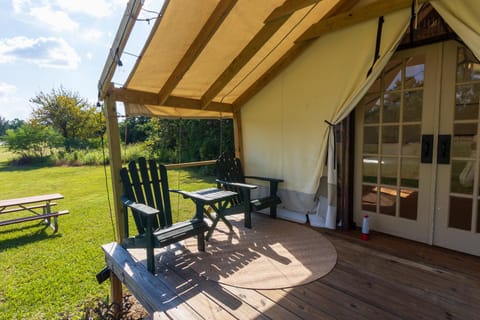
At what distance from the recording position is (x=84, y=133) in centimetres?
1393

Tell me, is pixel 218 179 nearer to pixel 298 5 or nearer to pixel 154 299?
pixel 154 299

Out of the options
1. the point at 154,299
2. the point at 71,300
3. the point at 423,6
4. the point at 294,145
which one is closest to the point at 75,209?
the point at 71,300

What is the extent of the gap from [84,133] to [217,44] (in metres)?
14.2

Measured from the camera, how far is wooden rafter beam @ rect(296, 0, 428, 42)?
2.36 meters

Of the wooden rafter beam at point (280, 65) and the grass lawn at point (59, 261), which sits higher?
the wooden rafter beam at point (280, 65)

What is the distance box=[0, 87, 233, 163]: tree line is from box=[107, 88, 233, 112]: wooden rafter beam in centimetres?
482

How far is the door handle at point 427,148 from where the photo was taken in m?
2.53

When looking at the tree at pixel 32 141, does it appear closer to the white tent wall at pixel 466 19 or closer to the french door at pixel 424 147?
the french door at pixel 424 147

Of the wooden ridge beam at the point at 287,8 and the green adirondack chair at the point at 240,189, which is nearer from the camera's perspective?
the wooden ridge beam at the point at 287,8

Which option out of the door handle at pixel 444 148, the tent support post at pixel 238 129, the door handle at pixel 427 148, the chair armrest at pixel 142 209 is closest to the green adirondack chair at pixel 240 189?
the tent support post at pixel 238 129

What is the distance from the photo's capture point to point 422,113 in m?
2.57

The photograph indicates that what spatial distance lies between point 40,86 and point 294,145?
1618cm

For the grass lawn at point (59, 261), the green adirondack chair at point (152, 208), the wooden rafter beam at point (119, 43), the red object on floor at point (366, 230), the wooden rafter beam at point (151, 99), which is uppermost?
the wooden rafter beam at point (119, 43)

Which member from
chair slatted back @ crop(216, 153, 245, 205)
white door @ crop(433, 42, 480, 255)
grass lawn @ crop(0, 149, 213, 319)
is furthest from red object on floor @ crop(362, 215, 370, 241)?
grass lawn @ crop(0, 149, 213, 319)
